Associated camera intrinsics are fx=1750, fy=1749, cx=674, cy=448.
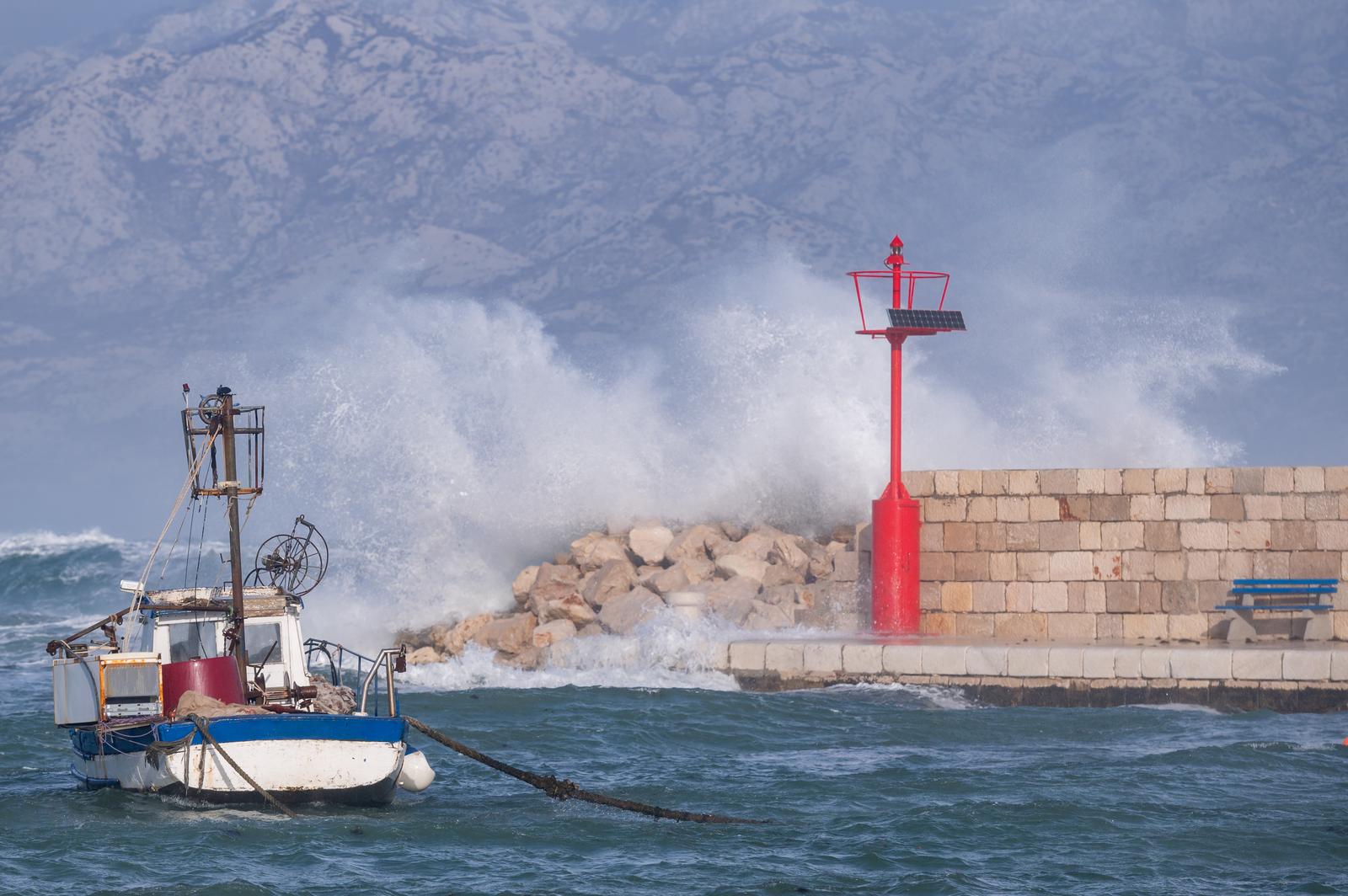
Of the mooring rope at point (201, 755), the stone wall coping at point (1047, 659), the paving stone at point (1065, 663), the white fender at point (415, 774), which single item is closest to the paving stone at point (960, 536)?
the stone wall coping at point (1047, 659)

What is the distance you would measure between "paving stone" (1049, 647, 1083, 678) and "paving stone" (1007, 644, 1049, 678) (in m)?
0.05

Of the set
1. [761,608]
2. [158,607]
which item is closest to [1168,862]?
[158,607]

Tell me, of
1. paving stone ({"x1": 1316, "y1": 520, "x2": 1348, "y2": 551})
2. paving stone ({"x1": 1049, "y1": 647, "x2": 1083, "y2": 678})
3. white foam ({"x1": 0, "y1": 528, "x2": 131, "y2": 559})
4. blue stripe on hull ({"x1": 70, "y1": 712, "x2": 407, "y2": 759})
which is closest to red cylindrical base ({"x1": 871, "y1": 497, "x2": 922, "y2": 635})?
paving stone ({"x1": 1049, "y1": 647, "x2": 1083, "y2": 678})

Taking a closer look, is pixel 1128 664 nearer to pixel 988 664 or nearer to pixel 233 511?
pixel 988 664

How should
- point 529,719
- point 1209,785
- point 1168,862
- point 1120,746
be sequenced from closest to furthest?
point 1168,862 < point 1209,785 < point 1120,746 < point 529,719

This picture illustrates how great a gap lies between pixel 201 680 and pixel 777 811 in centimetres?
399

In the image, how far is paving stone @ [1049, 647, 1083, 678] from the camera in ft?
51.7

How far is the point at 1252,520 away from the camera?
16812 millimetres

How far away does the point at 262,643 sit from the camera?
1311 cm

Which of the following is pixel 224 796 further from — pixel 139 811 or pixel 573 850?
pixel 573 850

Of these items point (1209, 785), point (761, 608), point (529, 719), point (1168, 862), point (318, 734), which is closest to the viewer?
point (1168, 862)

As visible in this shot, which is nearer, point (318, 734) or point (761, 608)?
point (318, 734)

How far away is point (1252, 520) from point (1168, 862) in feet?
23.8

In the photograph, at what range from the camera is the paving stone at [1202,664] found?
1550 cm
